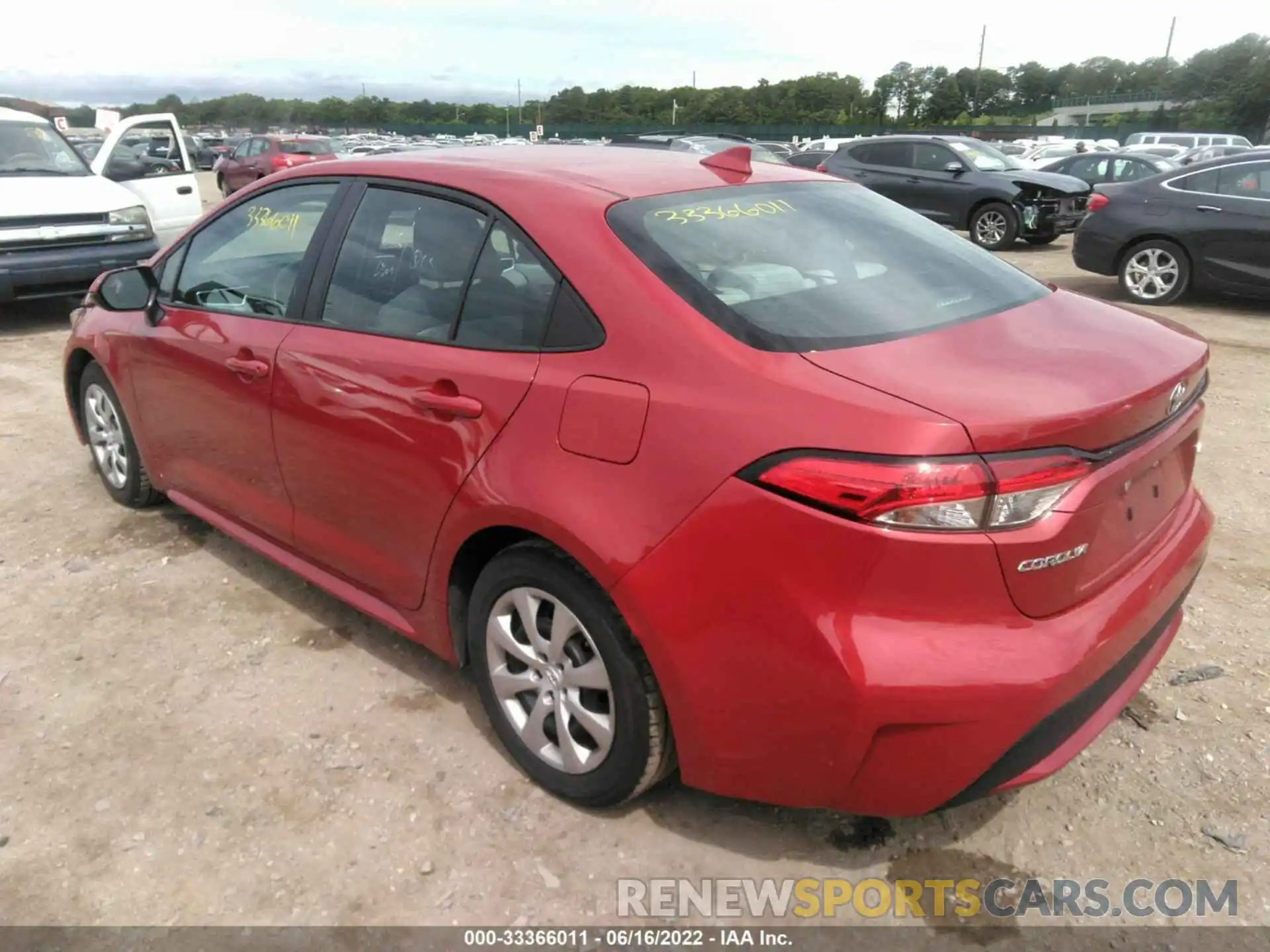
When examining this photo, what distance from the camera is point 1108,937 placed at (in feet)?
7.30

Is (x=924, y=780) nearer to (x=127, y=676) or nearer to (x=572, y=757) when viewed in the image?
(x=572, y=757)

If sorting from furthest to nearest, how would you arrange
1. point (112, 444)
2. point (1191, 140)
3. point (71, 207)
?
1. point (1191, 140)
2. point (71, 207)
3. point (112, 444)

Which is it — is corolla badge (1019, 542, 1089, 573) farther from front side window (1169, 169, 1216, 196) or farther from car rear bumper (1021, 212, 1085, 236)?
car rear bumper (1021, 212, 1085, 236)

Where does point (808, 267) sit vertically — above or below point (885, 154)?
above

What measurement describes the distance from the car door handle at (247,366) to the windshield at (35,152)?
7.15 metres

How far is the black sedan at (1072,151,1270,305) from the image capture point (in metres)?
8.75

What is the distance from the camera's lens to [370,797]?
270 centimetres

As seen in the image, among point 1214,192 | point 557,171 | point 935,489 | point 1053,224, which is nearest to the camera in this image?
point 935,489

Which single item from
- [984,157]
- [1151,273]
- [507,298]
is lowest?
[1151,273]

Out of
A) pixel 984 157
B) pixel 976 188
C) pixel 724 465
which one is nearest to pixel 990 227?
pixel 976 188

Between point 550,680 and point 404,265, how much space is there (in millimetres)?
1327

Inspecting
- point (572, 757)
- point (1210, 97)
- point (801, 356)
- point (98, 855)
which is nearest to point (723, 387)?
point (801, 356)

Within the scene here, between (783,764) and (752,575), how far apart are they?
462 millimetres

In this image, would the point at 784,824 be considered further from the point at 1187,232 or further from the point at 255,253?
the point at 1187,232
